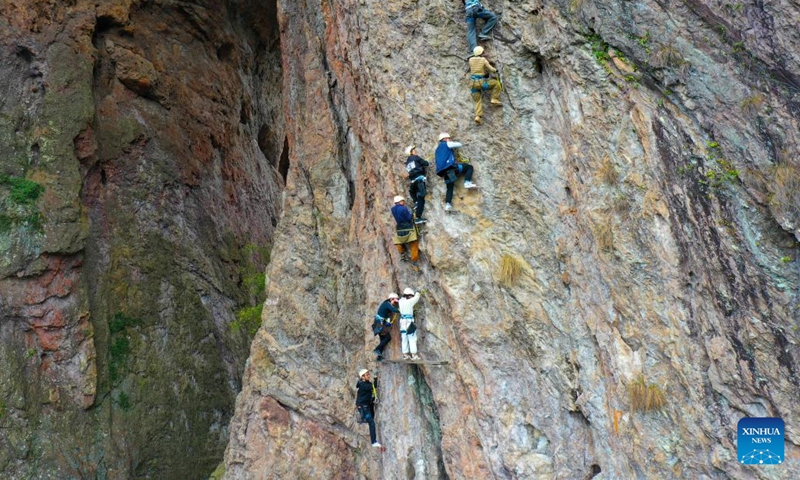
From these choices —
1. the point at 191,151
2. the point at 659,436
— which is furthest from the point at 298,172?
the point at 659,436

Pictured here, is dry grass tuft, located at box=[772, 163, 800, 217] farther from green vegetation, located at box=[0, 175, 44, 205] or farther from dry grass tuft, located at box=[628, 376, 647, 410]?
green vegetation, located at box=[0, 175, 44, 205]

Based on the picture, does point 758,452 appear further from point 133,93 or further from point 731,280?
point 133,93

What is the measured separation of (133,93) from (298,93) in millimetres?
8244

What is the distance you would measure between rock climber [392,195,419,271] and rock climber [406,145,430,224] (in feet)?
0.56

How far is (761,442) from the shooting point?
7547 millimetres

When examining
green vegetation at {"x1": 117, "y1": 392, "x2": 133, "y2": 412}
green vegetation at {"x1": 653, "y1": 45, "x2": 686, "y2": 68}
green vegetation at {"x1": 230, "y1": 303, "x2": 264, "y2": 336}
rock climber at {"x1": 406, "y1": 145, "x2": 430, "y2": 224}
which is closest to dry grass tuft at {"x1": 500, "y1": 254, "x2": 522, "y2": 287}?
rock climber at {"x1": 406, "y1": 145, "x2": 430, "y2": 224}

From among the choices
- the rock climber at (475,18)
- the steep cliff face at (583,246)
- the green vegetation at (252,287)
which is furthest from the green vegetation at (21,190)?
the rock climber at (475,18)

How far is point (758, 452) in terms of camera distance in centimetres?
755

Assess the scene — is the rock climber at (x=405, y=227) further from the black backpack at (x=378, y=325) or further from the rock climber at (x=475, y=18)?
A: the rock climber at (x=475, y=18)

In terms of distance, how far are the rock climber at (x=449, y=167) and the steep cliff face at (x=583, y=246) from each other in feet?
0.83

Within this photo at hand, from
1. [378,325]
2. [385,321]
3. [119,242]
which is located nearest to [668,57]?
[385,321]

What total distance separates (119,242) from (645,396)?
1819 cm

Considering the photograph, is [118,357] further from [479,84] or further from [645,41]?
[645,41]

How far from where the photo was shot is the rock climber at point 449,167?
11273 mm
